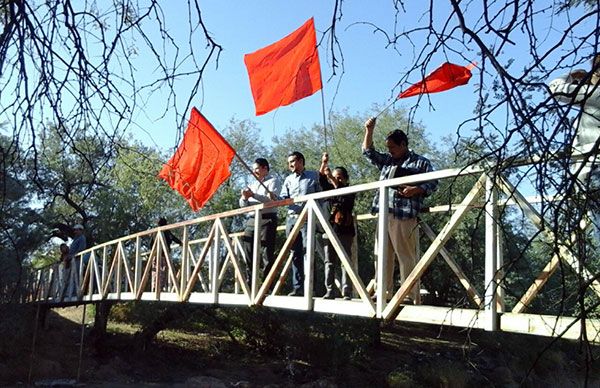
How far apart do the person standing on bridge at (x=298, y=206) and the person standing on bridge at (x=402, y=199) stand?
1.37 meters

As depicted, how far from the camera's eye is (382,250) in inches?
194

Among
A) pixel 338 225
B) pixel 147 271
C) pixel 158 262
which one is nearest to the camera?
pixel 338 225

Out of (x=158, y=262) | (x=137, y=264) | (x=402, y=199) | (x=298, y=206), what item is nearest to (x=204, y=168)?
(x=298, y=206)

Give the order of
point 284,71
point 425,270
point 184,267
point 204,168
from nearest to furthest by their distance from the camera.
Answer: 1. point 425,270
2. point 284,71
3. point 204,168
4. point 184,267

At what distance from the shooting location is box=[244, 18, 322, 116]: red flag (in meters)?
6.11

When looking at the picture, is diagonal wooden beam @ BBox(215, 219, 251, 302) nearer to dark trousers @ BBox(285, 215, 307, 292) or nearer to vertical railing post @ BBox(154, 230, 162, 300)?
dark trousers @ BBox(285, 215, 307, 292)

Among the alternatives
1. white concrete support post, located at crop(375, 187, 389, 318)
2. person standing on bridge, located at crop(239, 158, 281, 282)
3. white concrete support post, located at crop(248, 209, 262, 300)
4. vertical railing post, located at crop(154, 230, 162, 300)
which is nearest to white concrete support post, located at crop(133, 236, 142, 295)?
vertical railing post, located at crop(154, 230, 162, 300)

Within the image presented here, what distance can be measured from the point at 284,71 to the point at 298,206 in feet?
4.19

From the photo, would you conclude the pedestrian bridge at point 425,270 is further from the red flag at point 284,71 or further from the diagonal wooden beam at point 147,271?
the red flag at point 284,71

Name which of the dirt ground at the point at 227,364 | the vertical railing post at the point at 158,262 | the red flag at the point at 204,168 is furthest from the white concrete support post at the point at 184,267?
the dirt ground at the point at 227,364

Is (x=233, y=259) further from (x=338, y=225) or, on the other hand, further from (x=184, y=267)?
(x=338, y=225)

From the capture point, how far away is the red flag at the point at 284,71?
20.0 feet

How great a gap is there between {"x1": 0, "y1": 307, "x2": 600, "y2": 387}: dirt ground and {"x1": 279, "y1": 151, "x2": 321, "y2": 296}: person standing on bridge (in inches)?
381

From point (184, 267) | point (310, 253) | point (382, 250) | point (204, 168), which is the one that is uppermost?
point (204, 168)
